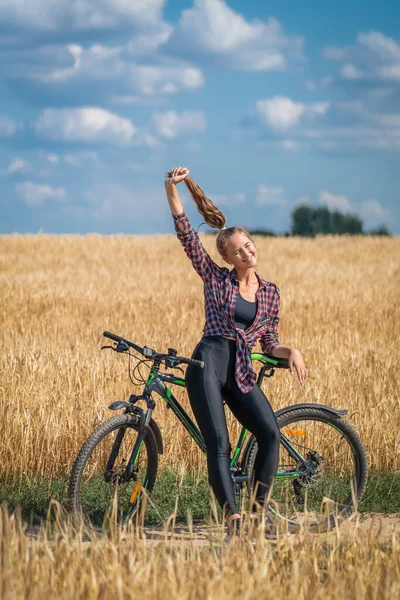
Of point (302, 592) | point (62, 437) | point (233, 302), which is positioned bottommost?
point (302, 592)

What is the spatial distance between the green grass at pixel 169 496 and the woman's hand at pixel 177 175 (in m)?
2.21

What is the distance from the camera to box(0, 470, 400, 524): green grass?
6.50 meters

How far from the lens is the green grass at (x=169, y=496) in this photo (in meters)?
6.50

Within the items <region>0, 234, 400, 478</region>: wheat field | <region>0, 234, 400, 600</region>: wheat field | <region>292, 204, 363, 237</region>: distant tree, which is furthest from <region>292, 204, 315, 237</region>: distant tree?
<region>0, 234, 400, 600</region>: wheat field

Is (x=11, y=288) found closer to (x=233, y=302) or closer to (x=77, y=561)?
(x=233, y=302)

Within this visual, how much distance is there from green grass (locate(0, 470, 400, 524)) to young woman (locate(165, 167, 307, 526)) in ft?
3.06

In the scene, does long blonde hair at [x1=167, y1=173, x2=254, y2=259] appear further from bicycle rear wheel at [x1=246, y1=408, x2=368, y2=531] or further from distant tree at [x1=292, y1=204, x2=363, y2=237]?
distant tree at [x1=292, y1=204, x2=363, y2=237]

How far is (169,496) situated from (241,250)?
2.28 m

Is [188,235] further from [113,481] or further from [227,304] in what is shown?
[113,481]

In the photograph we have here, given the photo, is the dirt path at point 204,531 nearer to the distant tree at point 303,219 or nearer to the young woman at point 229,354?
the young woman at point 229,354

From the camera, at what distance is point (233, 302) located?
222 inches

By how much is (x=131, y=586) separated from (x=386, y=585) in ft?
4.02

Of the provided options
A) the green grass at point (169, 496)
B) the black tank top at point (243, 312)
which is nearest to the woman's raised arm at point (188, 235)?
the black tank top at point (243, 312)

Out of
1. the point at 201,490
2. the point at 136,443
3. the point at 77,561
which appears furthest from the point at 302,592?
the point at 201,490
